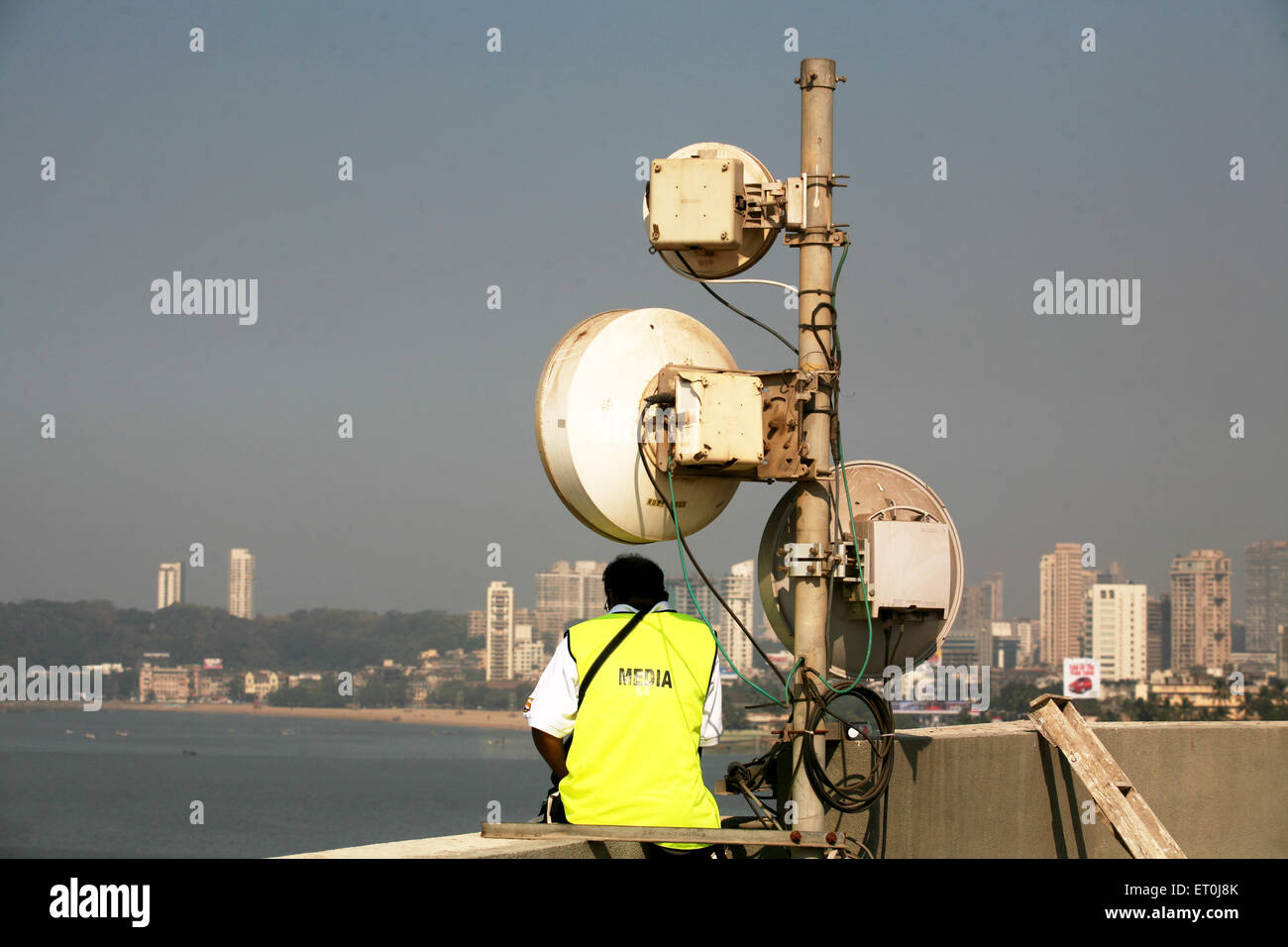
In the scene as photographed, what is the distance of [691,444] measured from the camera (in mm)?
6961

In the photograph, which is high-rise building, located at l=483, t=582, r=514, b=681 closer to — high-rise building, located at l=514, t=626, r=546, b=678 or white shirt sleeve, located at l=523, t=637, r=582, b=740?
high-rise building, located at l=514, t=626, r=546, b=678

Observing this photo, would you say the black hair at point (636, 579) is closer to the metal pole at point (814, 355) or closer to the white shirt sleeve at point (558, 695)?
the white shirt sleeve at point (558, 695)

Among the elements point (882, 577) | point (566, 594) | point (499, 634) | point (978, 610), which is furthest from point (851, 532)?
point (499, 634)

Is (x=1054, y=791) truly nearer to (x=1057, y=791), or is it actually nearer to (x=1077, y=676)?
(x=1057, y=791)

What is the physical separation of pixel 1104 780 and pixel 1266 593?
513ft

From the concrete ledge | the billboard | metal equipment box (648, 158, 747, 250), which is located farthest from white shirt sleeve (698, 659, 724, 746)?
the billboard

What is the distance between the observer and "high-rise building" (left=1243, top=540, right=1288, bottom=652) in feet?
479

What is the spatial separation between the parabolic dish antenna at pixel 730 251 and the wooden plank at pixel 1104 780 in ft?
10.0

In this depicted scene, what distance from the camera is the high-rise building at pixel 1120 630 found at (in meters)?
150

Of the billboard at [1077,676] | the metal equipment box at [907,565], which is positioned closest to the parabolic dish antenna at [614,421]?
the metal equipment box at [907,565]

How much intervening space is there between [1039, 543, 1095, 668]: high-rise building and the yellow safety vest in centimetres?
15086
